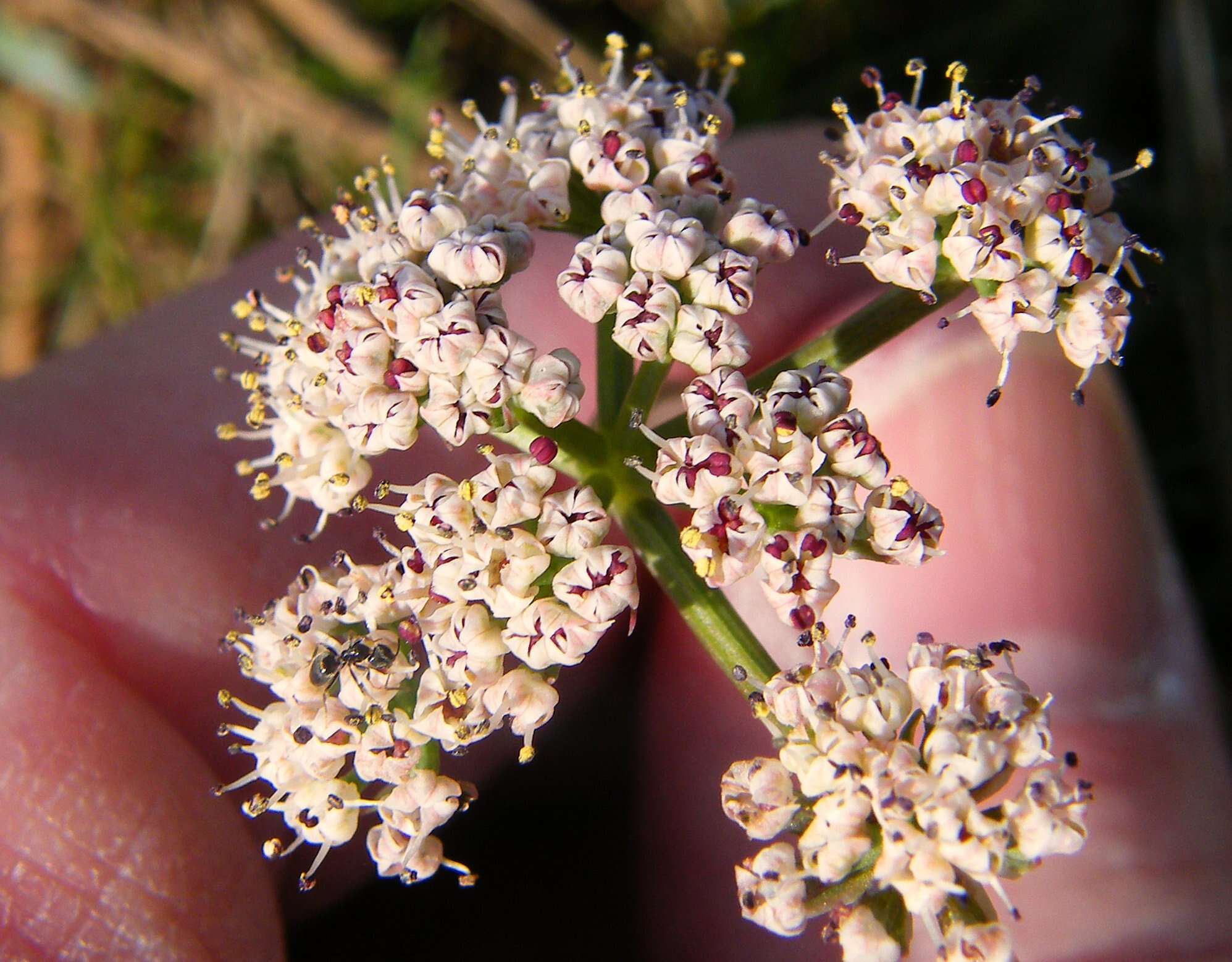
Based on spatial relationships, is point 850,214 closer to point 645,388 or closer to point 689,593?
point 645,388

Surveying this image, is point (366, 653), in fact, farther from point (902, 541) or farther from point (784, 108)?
point (784, 108)

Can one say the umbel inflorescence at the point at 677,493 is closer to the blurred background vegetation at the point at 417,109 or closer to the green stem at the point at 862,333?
the green stem at the point at 862,333

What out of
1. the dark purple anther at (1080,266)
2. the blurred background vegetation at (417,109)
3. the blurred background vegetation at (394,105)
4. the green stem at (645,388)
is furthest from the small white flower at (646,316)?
the blurred background vegetation at (394,105)

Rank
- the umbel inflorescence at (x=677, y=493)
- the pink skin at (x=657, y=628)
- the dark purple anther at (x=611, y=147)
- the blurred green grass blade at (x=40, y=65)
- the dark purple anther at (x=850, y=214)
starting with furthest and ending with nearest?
1. the blurred green grass blade at (x=40, y=65)
2. the pink skin at (x=657, y=628)
3. the dark purple anther at (x=611, y=147)
4. the dark purple anther at (x=850, y=214)
5. the umbel inflorescence at (x=677, y=493)

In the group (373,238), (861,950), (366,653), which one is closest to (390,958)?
(366,653)

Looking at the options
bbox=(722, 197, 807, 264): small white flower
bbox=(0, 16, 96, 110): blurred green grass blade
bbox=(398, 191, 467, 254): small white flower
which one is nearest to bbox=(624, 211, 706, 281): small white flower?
bbox=(722, 197, 807, 264): small white flower

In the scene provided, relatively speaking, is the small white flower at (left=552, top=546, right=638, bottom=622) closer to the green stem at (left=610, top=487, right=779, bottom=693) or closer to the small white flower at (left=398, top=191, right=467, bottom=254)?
the green stem at (left=610, top=487, right=779, bottom=693)
